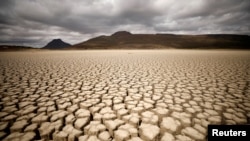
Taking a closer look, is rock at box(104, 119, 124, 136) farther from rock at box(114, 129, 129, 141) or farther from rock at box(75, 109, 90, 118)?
rock at box(75, 109, 90, 118)

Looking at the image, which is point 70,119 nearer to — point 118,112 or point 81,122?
point 81,122

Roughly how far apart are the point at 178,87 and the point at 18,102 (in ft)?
10.7

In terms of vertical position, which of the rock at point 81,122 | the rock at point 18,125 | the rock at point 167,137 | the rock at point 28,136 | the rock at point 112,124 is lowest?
the rock at point 167,137

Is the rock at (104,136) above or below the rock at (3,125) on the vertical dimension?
below

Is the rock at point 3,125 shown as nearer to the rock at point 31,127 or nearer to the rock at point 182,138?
the rock at point 31,127

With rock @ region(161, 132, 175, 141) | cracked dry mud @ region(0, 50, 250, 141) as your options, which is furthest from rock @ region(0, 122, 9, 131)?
rock @ region(161, 132, 175, 141)

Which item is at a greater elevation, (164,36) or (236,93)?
(164,36)

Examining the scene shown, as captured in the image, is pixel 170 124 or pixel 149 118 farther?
pixel 149 118

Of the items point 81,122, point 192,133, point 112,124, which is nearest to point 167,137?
point 192,133

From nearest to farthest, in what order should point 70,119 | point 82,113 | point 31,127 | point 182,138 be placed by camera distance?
point 182,138 → point 31,127 → point 70,119 → point 82,113

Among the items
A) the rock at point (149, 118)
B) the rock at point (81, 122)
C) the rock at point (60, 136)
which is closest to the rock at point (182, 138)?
the rock at point (149, 118)

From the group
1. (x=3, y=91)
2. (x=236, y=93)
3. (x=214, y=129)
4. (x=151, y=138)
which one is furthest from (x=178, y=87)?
(x=3, y=91)

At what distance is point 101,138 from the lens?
1428mm

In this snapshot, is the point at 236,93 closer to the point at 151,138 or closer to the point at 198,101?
the point at 198,101
